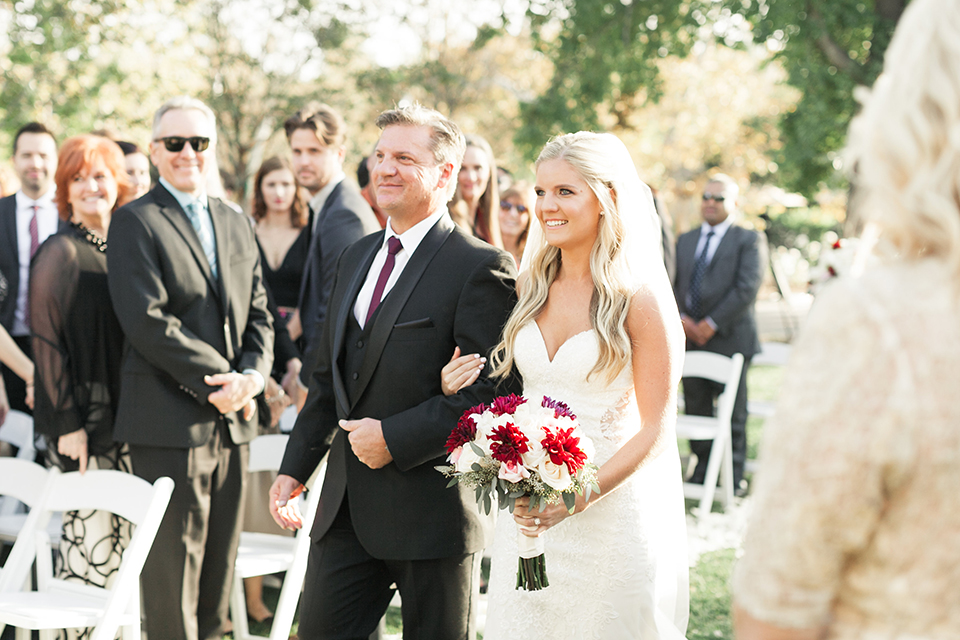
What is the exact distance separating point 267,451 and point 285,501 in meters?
1.50

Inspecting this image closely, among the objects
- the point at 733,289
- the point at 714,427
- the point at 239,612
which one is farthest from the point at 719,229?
the point at 239,612

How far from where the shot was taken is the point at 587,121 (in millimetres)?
15445

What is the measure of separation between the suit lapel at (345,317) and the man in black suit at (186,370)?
0.98 m

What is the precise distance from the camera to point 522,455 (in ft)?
8.65

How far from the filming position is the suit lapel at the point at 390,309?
316cm

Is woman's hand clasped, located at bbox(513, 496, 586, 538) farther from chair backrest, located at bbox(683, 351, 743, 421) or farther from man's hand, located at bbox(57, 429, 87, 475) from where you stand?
chair backrest, located at bbox(683, 351, 743, 421)

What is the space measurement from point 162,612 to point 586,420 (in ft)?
7.47

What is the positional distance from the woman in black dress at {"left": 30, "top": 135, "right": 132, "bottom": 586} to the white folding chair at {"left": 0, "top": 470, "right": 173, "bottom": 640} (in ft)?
0.63

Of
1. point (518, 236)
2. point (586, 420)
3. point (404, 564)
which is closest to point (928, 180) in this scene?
point (586, 420)

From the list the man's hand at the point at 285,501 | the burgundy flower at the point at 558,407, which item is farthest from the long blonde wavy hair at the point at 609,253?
the man's hand at the point at 285,501

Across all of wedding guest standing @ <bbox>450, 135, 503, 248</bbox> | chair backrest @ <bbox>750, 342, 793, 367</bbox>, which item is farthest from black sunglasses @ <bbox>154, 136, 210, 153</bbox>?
chair backrest @ <bbox>750, 342, 793, 367</bbox>

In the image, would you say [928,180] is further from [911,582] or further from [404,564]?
[404,564]

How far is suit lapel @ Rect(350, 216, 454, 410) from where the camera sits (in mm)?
3156

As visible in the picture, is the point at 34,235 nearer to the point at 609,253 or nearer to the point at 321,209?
the point at 321,209
